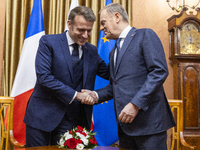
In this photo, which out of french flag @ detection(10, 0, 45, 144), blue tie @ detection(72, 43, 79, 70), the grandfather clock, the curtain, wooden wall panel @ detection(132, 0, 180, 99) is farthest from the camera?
wooden wall panel @ detection(132, 0, 180, 99)

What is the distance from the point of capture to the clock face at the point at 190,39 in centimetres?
344

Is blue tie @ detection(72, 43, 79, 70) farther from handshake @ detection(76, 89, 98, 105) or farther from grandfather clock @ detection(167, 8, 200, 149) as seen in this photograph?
grandfather clock @ detection(167, 8, 200, 149)

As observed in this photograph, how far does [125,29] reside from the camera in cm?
177

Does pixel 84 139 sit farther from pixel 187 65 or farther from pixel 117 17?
pixel 187 65

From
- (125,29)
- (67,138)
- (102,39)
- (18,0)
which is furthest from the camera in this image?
(18,0)

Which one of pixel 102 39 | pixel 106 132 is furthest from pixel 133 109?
pixel 102 39

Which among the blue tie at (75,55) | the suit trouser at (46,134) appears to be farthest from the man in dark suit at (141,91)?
the suit trouser at (46,134)

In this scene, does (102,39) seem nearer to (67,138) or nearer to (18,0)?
(18,0)

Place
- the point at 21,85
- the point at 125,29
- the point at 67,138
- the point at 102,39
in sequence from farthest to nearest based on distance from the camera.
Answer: the point at 102,39 → the point at 21,85 → the point at 125,29 → the point at 67,138

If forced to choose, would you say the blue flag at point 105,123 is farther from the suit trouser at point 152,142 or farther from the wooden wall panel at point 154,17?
the wooden wall panel at point 154,17

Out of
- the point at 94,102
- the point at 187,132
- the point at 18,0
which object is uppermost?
the point at 18,0

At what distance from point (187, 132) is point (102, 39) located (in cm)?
198

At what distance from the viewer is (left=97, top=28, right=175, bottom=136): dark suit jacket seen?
1.45 meters

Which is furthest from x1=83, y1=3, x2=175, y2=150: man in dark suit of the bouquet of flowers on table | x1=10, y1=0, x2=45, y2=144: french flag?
x1=10, y1=0, x2=45, y2=144: french flag
